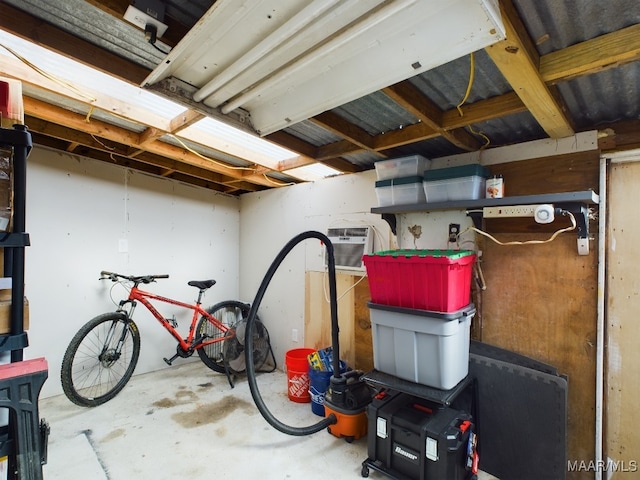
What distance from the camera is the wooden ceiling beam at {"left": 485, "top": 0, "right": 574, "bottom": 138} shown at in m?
1.04

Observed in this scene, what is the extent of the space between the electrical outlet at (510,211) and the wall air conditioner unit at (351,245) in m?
1.02

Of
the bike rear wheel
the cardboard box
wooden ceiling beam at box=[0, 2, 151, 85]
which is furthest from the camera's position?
the bike rear wheel

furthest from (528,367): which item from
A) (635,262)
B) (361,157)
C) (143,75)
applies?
(143,75)

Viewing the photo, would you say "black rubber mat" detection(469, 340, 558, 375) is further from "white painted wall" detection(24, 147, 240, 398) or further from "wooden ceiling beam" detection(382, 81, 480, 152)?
"white painted wall" detection(24, 147, 240, 398)

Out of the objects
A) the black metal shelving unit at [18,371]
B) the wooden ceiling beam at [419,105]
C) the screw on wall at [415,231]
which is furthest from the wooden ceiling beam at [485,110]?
the black metal shelving unit at [18,371]

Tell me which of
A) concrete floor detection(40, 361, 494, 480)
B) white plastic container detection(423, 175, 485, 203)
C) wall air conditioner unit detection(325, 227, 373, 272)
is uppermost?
white plastic container detection(423, 175, 485, 203)

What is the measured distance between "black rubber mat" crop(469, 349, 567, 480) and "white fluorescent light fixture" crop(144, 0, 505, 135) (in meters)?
1.71

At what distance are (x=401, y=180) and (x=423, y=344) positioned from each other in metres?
1.05

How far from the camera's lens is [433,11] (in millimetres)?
985

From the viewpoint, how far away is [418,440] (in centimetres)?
175

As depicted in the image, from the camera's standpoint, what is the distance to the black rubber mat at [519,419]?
171cm

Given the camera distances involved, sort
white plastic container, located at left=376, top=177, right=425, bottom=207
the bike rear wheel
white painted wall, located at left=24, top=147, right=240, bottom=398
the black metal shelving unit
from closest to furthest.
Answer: the black metal shelving unit → white plastic container, located at left=376, top=177, right=425, bottom=207 → white painted wall, located at left=24, top=147, right=240, bottom=398 → the bike rear wheel

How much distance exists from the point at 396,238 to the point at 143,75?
190 centimetres

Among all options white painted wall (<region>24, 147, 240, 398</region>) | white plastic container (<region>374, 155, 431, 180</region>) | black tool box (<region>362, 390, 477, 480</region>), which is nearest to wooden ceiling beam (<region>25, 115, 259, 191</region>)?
white painted wall (<region>24, 147, 240, 398</region>)
